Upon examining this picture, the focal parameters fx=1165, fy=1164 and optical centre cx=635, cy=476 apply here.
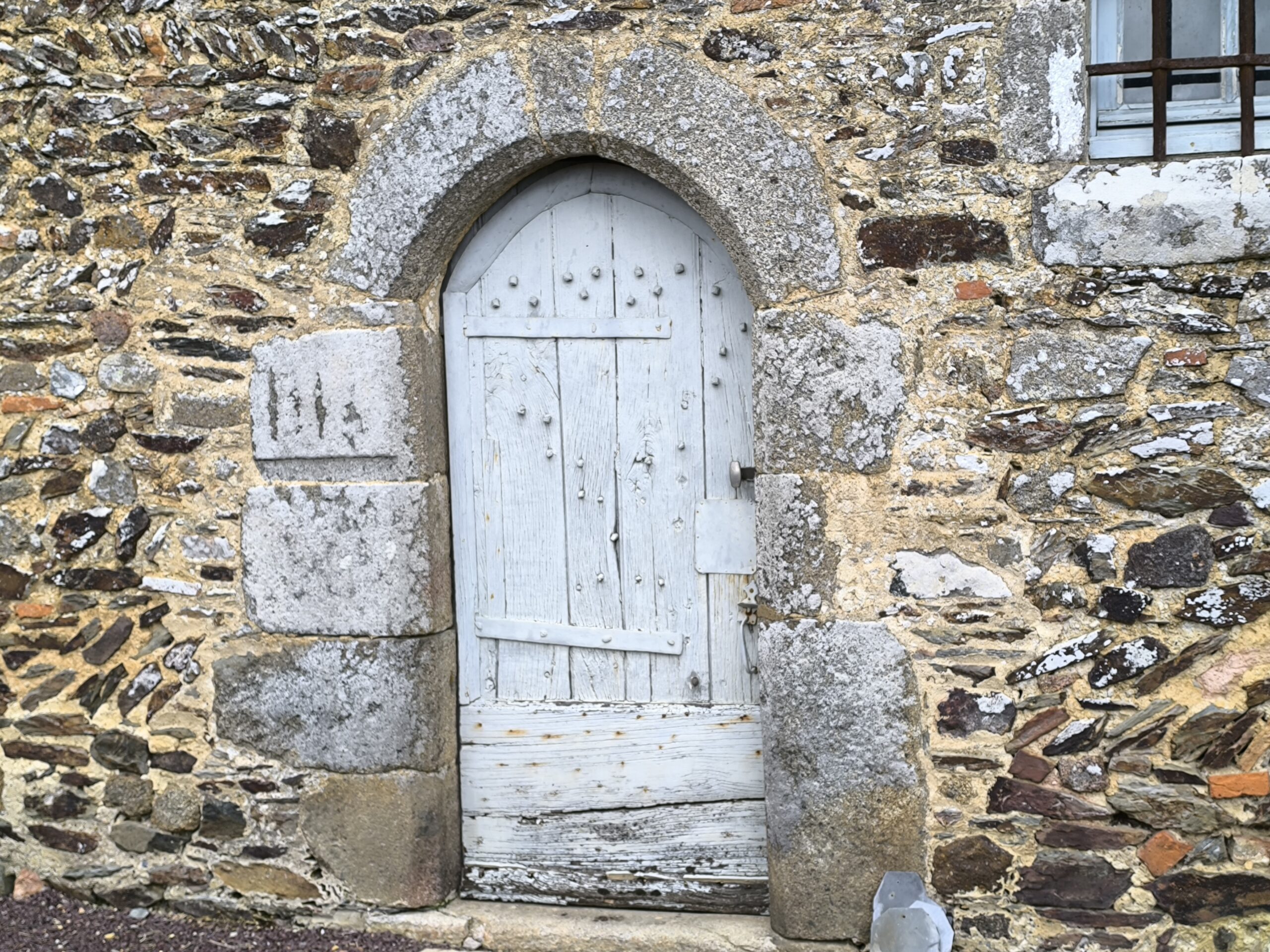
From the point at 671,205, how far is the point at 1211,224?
128 cm

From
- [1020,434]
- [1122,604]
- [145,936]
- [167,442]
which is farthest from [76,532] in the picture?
[1122,604]

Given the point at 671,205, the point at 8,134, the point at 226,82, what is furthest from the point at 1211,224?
the point at 8,134

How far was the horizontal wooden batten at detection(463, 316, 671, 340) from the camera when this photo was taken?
308 centimetres

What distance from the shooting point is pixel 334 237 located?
3025 millimetres

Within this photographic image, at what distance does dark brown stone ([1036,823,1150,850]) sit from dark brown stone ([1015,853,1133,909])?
0.02 m

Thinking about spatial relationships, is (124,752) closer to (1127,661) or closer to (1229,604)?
(1127,661)

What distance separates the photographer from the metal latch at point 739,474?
301 cm

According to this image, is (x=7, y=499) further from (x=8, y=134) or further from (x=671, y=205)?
(x=671, y=205)

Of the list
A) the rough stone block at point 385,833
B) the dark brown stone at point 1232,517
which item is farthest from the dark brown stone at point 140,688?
the dark brown stone at point 1232,517

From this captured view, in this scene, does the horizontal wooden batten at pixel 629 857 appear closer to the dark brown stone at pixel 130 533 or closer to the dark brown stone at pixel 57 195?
the dark brown stone at pixel 130 533

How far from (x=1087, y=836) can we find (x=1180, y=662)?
0.47m

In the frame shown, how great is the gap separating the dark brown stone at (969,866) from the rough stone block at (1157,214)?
1.40m

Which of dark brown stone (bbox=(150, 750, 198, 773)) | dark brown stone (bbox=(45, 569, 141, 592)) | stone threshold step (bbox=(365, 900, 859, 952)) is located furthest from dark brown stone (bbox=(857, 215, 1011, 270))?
dark brown stone (bbox=(150, 750, 198, 773))

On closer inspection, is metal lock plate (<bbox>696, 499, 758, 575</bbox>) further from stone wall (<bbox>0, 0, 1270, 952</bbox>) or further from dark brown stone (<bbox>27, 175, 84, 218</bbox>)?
dark brown stone (<bbox>27, 175, 84, 218</bbox>)
